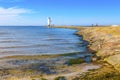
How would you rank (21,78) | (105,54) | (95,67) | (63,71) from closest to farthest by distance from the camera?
(21,78) → (63,71) → (95,67) → (105,54)

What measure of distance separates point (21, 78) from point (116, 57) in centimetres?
1185

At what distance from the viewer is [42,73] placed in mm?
23516

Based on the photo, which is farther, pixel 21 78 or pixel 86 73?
pixel 86 73

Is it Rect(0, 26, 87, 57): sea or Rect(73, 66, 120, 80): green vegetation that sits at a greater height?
Rect(73, 66, 120, 80): green vegetation

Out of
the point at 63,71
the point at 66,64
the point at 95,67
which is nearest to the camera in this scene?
the point at 63,71

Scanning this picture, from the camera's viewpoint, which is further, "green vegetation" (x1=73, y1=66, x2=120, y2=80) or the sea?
the sea

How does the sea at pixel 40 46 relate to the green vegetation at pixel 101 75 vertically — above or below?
below

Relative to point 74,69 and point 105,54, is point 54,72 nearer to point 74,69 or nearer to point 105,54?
point 74,69

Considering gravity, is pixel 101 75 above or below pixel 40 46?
above

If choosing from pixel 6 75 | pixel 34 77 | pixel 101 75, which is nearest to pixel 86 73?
pixel 101 75

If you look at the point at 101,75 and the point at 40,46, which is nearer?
the point at 101,75

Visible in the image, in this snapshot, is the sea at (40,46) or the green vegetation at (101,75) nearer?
the green vegetation at (101,75)

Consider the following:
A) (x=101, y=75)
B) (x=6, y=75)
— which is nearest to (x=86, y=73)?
(x=101, y=75)

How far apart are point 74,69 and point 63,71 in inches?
63.1
